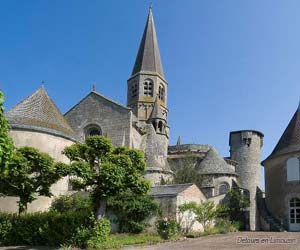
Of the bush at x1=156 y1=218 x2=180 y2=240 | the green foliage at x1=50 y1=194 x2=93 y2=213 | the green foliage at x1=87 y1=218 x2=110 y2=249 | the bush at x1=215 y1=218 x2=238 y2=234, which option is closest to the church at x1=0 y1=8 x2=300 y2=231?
the green foliage at x1=50 y1=194 x2=93 y2=213

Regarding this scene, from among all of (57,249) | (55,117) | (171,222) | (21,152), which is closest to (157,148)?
(55,117)

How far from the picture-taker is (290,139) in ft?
103

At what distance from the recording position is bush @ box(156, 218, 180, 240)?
69.8 feet

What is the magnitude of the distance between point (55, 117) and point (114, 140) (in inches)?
299

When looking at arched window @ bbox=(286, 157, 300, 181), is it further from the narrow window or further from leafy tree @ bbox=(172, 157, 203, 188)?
leafy tree @ bbox=(172, 157, 203, 188)

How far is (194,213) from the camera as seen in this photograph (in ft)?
81.1

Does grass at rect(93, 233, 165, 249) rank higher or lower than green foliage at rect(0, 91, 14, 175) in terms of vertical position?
lower

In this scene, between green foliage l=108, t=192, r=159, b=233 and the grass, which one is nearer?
the grass

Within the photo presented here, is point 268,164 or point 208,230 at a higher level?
point 268,164

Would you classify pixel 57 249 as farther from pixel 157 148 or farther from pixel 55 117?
pixel 157 148

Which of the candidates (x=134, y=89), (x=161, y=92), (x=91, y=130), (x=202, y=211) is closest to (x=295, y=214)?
(x=202, y=211)

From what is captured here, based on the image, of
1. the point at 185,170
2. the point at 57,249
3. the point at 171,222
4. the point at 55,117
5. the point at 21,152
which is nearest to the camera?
the point at 57,249

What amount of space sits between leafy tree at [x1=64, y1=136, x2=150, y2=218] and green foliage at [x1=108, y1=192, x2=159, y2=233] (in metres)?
5.04

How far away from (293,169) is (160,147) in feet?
41.0
